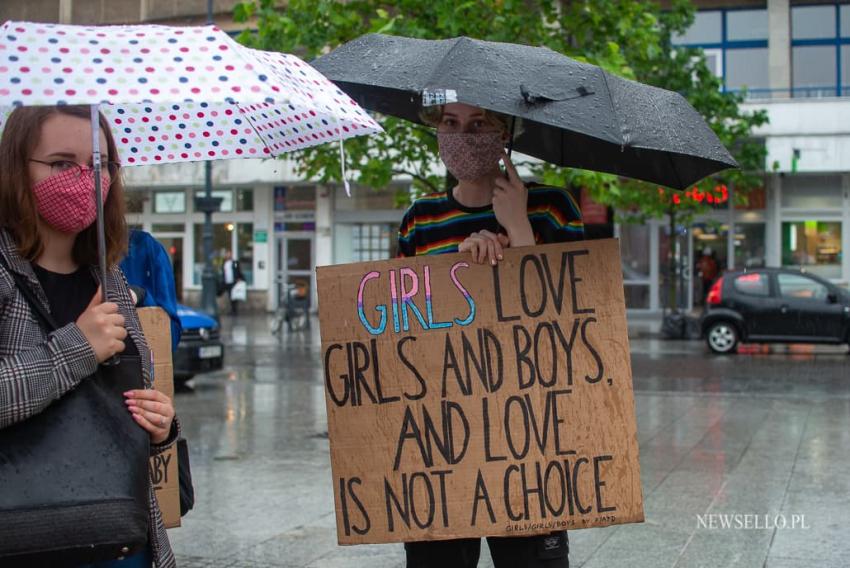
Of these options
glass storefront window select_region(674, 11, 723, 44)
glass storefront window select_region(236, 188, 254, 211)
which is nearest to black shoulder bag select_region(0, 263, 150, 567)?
glass storefront window select_region(674, 11, 723, 44)

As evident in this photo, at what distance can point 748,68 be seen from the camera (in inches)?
1098

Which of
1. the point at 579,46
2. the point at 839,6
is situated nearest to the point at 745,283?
the point at 579,46

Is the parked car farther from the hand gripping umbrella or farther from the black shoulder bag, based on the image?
the black shoulder bag

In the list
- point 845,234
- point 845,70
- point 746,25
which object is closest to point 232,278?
point 746,25

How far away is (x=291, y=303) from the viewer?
80.8 feet

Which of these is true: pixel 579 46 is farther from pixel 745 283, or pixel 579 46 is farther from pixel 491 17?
pixel 745 283

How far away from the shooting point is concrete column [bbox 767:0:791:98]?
1075 inches

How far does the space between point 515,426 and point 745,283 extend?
16759 millimetres

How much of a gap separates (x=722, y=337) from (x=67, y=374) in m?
17.5

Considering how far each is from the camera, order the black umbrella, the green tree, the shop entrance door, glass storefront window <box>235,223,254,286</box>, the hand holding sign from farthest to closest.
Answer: glass storefront window <box>235,223,254,286</box>, the shop entrance door, the green tree, the hand holding sign, the black umbrella

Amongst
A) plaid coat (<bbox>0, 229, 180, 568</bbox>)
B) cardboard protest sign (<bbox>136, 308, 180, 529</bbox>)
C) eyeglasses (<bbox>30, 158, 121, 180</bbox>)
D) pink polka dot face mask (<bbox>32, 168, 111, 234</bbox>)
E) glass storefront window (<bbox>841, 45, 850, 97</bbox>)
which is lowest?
cardboard protest sign (<bbox>136, 308, 180, 529</bbox>)

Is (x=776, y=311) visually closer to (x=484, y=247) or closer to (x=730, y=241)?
(x=730, y=241)

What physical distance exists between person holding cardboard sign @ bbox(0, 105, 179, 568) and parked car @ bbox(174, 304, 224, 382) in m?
10.9

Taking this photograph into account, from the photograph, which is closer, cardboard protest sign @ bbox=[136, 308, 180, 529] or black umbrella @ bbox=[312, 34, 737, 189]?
black umbrella @ bbox=[312, 34, 737, 189]
